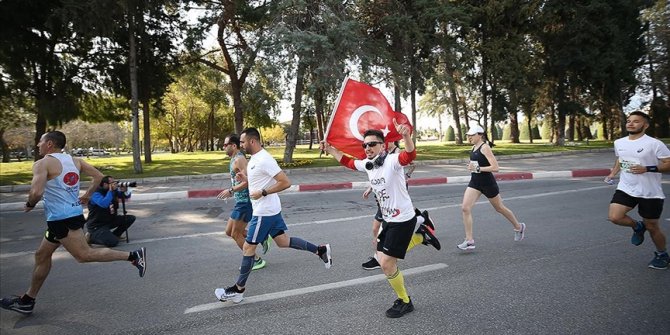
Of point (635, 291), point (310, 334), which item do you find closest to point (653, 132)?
point (635, 291)

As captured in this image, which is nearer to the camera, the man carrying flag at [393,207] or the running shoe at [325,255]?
the man carrying flag at [393,207]

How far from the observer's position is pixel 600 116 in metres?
40.8

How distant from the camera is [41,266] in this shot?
152 inches

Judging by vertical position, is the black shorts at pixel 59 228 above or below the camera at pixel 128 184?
below

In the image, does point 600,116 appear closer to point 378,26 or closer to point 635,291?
point 378,26

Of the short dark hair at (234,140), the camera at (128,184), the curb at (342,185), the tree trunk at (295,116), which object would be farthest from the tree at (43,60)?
the short dark hair at (234,140)

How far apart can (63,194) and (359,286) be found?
3431 mm

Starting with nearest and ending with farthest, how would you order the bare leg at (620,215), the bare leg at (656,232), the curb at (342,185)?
1. the bare leg at (656,232)
2. the bare leg at (620,215)
3. the curb at (342,185)

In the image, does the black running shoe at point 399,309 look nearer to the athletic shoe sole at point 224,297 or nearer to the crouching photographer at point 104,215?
the athletic shoe sole at point 224,297

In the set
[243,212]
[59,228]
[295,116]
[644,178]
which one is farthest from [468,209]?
[295,116]

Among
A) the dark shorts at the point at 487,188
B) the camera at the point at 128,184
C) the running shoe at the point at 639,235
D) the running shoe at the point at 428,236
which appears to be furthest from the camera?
the camera at the point at 128,184

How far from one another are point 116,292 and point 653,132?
48986 mm

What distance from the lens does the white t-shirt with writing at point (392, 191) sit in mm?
3584

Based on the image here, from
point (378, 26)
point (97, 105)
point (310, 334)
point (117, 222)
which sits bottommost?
point (310, 334)
